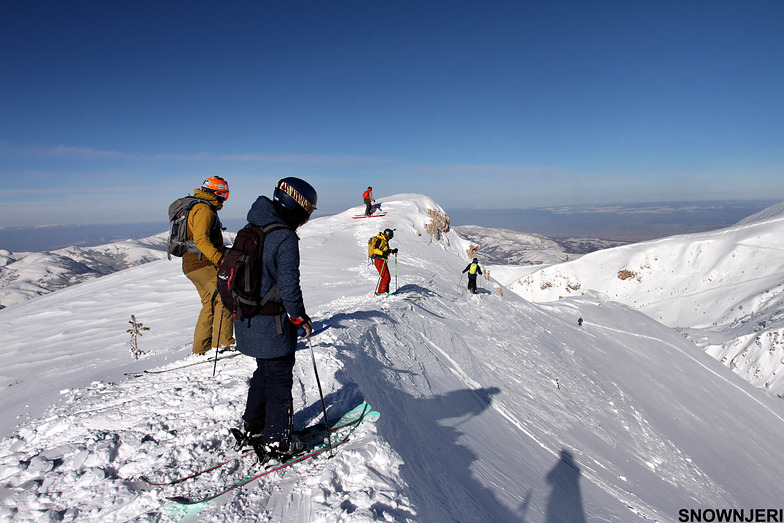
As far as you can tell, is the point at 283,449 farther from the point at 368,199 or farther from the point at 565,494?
the point at 368,199

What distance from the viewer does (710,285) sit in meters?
42.2

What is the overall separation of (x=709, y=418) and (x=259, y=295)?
56.5ft


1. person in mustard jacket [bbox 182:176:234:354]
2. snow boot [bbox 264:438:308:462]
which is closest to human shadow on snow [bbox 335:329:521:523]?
snow boot [bbox 264:438:308:462]

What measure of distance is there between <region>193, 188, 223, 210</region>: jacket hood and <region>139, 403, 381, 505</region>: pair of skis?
3.76 meters

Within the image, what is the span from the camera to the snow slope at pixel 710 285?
Answer: 2530cm

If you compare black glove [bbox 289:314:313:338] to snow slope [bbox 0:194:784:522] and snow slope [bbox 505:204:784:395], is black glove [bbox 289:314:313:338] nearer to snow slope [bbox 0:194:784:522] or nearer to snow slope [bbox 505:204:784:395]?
snow slope [bbox 0:194:784:522]

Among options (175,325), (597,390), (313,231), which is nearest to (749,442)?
(597,390)

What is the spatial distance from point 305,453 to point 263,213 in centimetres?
236

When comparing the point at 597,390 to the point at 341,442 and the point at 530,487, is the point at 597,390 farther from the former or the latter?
the point at 341,442

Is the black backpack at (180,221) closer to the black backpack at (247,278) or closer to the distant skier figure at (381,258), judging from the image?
the black backpack at (247,278)

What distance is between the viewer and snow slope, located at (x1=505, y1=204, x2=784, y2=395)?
2530 cm

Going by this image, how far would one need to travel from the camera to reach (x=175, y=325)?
365 inches

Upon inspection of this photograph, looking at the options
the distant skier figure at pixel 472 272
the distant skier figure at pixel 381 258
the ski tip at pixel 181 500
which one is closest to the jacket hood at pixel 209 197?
the ski tip at pixel 181 500

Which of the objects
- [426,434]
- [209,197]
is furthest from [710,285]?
[209,197]
